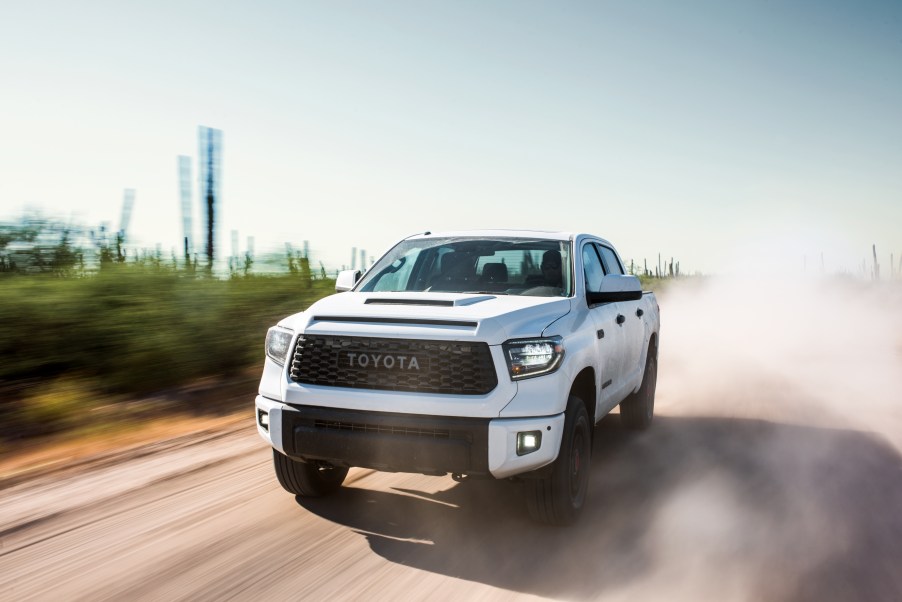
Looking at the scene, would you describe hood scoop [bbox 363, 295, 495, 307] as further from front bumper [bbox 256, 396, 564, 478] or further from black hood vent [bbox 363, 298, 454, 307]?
front bumper [bbox 256, 396, 564, 478]

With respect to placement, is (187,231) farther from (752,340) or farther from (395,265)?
(752,340)

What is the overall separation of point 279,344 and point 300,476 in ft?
2.79

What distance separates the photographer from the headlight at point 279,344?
15.5 feet

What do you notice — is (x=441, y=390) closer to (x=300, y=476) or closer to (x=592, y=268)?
(x=300, y=476)

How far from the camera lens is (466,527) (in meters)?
4.72

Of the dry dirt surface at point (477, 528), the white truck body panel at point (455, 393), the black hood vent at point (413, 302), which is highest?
the black hood vent at point (413, 302)

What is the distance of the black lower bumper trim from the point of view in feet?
13.7

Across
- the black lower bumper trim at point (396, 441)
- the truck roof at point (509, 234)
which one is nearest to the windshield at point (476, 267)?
the truck roof at point (509, 234)

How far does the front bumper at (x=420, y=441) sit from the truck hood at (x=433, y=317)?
0.44 m

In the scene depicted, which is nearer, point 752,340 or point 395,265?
point 395,265

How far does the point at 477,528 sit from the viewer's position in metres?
4.70

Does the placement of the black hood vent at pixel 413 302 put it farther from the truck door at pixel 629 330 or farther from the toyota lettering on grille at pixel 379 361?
the truck door at pixel 629 330

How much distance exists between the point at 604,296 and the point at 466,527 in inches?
68.0

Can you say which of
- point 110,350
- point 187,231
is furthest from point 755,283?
point 110,350
